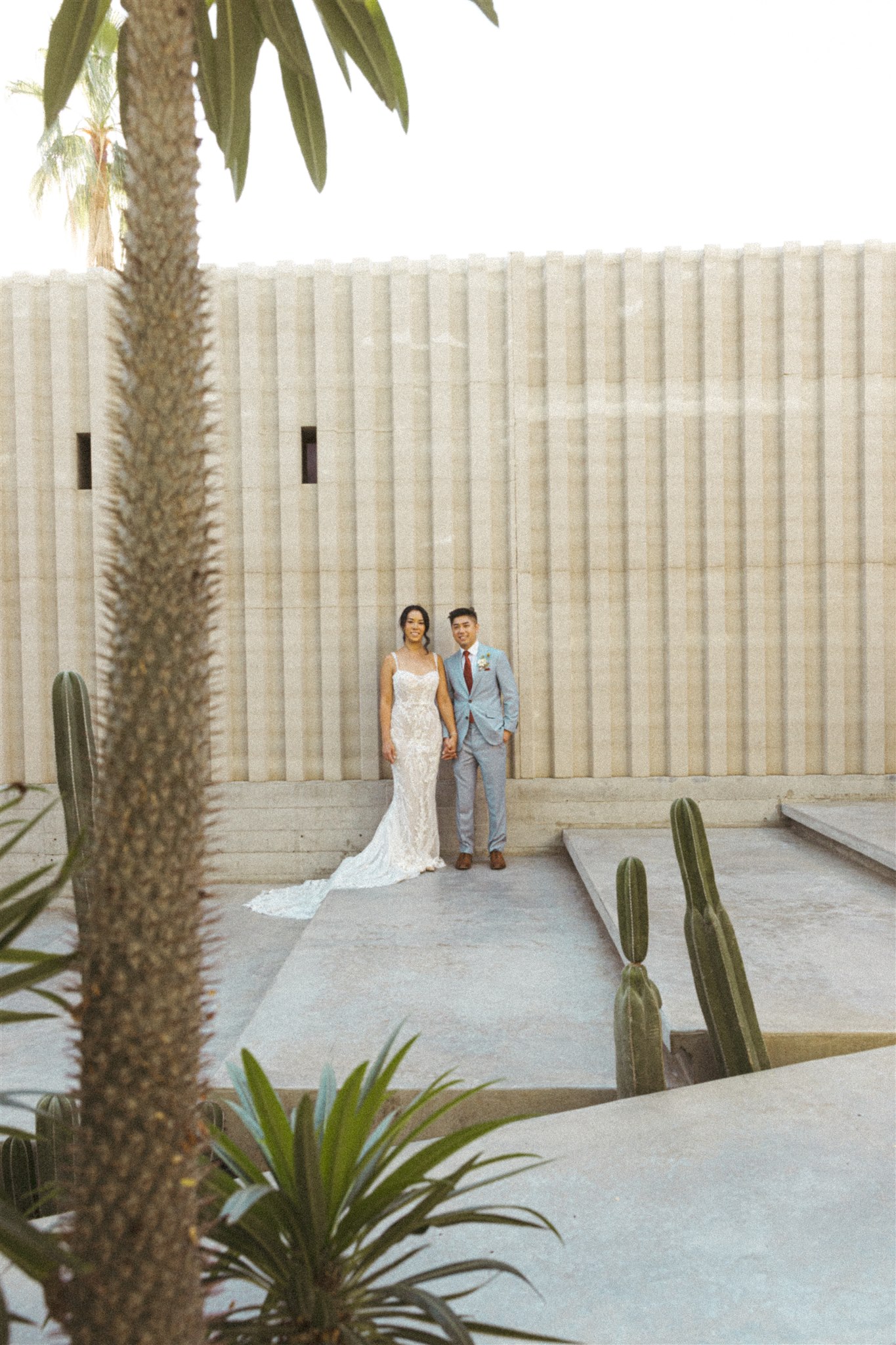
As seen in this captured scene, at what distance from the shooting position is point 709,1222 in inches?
80.4

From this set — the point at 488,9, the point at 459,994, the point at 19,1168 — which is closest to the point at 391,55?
the point at 488,9

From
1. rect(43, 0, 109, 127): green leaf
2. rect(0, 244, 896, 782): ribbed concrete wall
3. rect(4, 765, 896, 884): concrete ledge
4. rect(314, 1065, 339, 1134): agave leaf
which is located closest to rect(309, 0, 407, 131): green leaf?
rect(43, 0, 109, 127): green leaf

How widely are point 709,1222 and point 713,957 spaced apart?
69 centimetres

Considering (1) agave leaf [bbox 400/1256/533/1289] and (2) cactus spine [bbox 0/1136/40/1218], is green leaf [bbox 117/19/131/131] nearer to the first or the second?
(1) agave leaf [bbox 400/1256/533/1289]

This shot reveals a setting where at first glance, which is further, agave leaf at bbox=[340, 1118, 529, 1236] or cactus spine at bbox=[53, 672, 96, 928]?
cactus spine at bbox=[53, 672, 96, 928]

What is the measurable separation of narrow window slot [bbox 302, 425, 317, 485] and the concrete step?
9.60 feet

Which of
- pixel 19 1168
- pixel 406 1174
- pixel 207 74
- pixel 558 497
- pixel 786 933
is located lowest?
pixel 786 933

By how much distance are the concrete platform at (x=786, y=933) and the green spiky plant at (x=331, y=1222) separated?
1.56 meters

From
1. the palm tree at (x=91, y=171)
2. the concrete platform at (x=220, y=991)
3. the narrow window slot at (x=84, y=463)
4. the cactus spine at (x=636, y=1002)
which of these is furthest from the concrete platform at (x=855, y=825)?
the palm tree at (x=91, y=171)

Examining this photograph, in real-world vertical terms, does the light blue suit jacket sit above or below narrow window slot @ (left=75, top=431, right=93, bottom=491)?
below

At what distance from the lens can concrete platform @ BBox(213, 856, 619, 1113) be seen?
2945mm

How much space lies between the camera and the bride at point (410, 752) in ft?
19.8

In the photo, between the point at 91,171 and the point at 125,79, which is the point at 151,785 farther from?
the point at 91,171

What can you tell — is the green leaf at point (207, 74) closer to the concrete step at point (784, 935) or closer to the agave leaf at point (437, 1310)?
the agave leaf at point (437, 1310)
